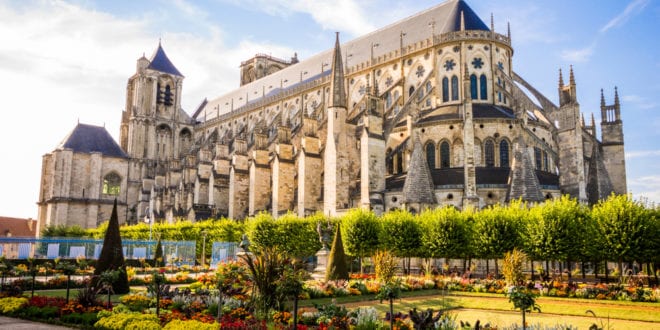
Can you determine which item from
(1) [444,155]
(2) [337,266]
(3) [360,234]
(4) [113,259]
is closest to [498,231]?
(3) [360,234]

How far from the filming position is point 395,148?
3828 centimetres

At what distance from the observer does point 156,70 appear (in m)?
68.6

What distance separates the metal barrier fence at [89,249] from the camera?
35125 millimetres

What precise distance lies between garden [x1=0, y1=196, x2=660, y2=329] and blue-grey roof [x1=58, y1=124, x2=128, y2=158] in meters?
26.3

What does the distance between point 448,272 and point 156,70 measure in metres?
53.4

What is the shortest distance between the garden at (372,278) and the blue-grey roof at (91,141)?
86.4 ft

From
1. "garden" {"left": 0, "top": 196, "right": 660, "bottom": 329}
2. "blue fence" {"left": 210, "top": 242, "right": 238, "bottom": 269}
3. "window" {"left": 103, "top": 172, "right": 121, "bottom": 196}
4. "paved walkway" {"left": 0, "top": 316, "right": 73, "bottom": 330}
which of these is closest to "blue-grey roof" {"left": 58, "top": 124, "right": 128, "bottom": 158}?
"window" {"left": 103, "top": 172, "right": 121, "bottom": 196}

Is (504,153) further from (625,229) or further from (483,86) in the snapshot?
(625,229)

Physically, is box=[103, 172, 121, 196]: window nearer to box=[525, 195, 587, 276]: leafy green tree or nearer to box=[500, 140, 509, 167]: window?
box=[500, 140, 509, 167]: window

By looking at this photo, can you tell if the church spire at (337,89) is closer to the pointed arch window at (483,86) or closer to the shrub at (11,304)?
the pointed arch window at (483,86)

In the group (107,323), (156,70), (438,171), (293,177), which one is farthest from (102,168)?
(107,323)

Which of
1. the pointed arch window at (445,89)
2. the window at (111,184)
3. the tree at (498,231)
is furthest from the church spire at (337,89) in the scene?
the window at (111,184)

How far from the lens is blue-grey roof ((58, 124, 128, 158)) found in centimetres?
5641

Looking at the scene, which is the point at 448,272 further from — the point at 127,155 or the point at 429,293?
the point at 127,155
